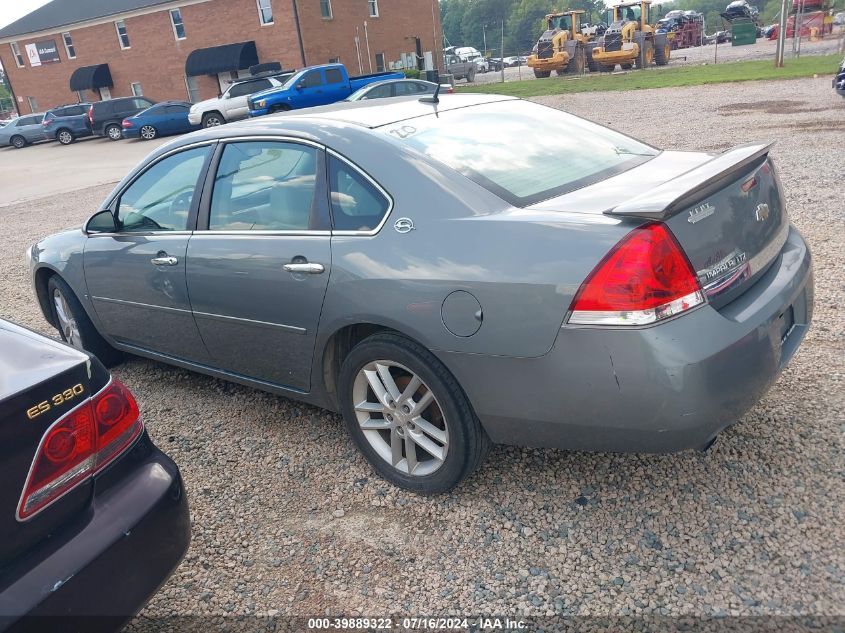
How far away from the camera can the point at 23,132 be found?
110 feet

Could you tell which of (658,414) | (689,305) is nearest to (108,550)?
(658,414)

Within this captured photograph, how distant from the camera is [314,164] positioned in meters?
3.14

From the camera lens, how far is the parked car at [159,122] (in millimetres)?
26781

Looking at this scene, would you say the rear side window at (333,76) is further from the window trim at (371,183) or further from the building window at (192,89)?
the window trim at (371,183)

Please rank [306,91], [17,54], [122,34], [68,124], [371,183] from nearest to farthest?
[371,183] → [306,91] → [68,124] → [122,34] → [17,54]

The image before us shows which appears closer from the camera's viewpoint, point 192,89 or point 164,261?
point 164,261

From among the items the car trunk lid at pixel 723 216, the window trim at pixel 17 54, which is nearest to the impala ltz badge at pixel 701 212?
the car trunk lid at pixel 723 216

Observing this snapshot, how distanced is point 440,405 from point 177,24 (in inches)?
1571

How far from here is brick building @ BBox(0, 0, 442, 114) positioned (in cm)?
3378

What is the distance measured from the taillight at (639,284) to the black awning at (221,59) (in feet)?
116

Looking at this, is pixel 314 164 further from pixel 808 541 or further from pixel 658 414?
pixel 808 541

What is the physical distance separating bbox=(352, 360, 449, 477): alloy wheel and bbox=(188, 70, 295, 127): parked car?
74.4 feet

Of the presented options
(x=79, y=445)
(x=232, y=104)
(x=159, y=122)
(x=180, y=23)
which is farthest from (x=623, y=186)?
(x=180, y=23)

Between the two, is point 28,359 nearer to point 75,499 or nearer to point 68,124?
point 75,499
